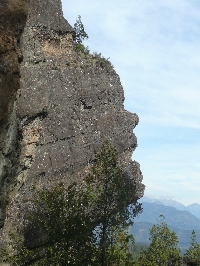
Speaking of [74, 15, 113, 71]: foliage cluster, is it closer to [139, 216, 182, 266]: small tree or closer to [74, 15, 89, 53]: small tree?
[74, 15, 89, 53]: small tree

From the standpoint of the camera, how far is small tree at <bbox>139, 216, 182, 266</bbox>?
5181cm

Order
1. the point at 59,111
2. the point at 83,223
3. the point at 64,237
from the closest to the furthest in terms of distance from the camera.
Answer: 1. the point at 64,237
2. the point at 83,223
3. the point at 59,111

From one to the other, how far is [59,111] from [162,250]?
2927cm

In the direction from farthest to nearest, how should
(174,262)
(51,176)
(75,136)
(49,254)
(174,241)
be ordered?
1. (174,241)
2. (174,262)
3. (75,136)
4. (51,176)
5. (49,254)

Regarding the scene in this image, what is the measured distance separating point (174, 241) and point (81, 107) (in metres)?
28.8

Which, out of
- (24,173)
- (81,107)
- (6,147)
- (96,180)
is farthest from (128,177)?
(6,147)

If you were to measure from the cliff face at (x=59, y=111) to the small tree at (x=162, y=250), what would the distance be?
44.0 feet

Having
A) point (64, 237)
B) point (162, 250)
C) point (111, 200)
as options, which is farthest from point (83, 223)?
point (162, 250)

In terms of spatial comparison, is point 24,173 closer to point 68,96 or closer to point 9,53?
point 68,96

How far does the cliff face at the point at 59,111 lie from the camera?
36688mm

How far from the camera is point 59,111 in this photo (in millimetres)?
40000

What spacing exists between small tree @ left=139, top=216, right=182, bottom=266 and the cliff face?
13.4m

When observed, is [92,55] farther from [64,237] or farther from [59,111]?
[64,237]

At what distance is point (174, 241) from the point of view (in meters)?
57.0
